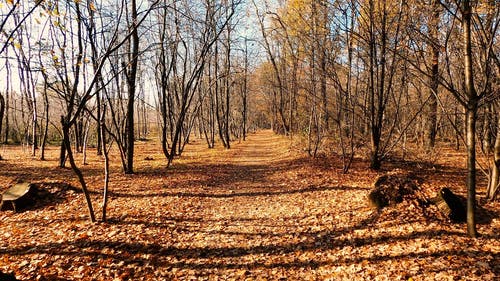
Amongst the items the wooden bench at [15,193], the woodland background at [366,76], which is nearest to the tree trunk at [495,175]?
the woodland background at [366,76]

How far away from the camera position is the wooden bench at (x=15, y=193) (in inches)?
288

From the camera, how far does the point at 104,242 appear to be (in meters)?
5.32

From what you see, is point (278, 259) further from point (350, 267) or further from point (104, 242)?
point (104, 242)

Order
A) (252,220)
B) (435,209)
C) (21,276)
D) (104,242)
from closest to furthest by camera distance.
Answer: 1. (21,276)
2. (104,242)
3. (435,209)
4. (252,220)

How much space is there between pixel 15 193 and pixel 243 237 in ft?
22.6

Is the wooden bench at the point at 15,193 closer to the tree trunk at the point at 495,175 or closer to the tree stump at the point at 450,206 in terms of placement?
the tree stump at the point at 450,206

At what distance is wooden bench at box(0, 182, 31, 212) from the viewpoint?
7.31 metres

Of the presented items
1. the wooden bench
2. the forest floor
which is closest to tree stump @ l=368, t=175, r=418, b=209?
the forest floor

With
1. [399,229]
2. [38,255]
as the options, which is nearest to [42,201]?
[38,255]

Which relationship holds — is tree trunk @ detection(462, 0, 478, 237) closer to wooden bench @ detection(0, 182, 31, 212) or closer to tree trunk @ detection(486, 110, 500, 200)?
tree trunk @ detection(486, 110, 500, 200)

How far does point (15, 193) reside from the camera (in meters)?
7.55

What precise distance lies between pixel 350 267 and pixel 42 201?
8.61 meters

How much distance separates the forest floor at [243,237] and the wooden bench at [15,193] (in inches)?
15.4

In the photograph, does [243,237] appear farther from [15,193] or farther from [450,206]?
[15,193]
